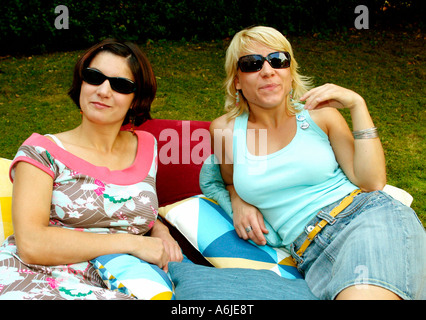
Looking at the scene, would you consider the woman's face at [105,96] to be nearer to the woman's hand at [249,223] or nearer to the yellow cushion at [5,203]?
the yellow cushion at [5,203]

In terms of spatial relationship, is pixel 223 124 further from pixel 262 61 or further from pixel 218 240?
pixel 218 240

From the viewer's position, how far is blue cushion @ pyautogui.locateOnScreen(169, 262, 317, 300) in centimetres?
185

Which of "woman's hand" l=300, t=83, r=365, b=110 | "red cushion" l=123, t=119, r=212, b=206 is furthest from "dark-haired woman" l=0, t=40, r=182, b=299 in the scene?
"woman's hand" l=300, t=83, r=365, b=110

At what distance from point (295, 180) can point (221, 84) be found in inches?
204

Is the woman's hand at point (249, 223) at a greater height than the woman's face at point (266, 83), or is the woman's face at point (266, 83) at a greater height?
the woman's face at point (266, 83)

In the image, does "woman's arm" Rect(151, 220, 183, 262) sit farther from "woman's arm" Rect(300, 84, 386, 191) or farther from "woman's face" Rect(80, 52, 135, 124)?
"woman's arm" Rect(300, 84, 386, 191)

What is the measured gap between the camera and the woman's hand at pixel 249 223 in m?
2.60

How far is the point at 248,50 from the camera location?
264cm

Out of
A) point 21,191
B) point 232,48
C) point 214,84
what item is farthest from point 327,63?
point 21,191

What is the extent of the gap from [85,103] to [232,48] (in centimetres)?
107

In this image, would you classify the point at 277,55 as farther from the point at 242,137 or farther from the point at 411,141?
the point at 411,141

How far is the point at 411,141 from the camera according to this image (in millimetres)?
5605

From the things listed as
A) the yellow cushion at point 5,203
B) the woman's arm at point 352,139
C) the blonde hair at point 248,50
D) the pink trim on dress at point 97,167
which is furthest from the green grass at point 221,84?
the pink trim on dress at point 97,167

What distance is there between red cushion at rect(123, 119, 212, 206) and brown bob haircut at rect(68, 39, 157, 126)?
1.66 feet
